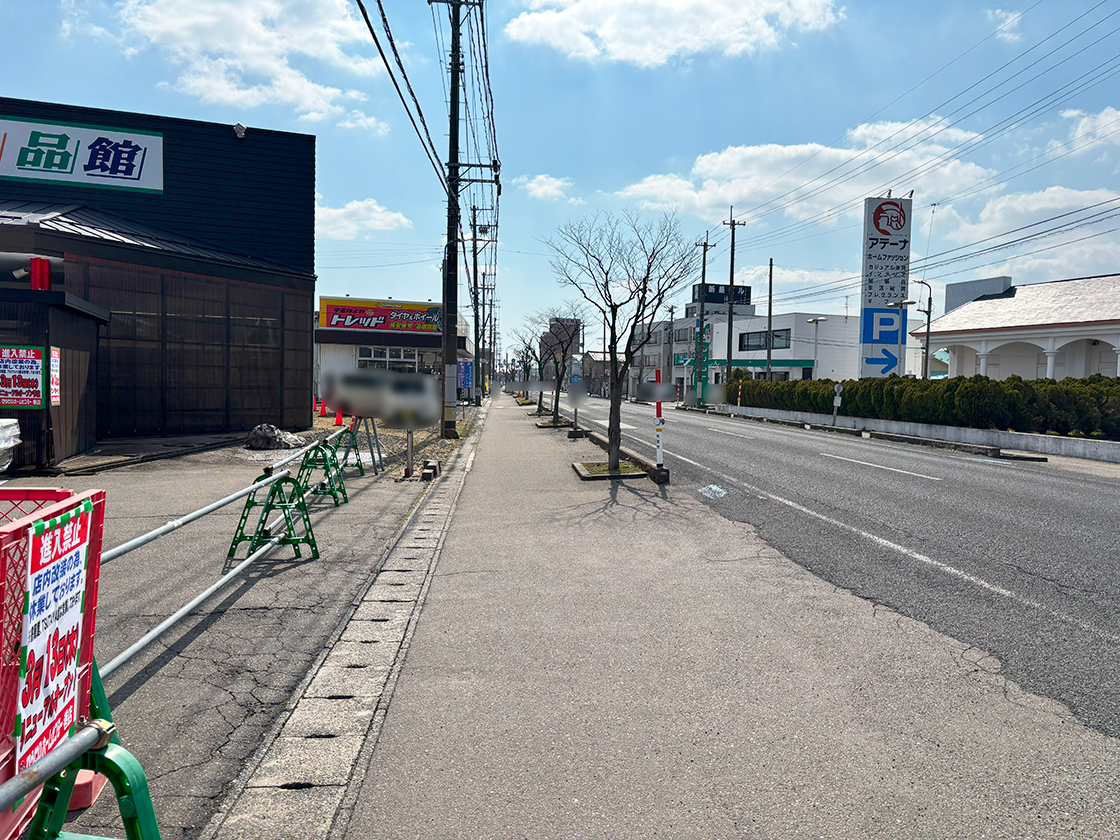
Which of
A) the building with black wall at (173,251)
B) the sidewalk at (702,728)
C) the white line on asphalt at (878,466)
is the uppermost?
the building with black wall at (173,251)

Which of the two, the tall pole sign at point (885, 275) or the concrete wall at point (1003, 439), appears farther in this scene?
the tall pole sign at point (885, 275)

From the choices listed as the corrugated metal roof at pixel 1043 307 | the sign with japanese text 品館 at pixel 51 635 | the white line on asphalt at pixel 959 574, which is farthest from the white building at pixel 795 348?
the sign with japanese text 品館 at pixel 51 635

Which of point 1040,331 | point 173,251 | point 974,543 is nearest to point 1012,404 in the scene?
point 1040,331

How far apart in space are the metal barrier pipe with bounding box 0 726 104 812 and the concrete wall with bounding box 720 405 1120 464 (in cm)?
2098

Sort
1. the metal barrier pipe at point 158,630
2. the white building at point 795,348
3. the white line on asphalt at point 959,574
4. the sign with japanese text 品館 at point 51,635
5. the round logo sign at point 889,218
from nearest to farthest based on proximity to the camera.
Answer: the sign with japanese text 品館 at point 51,635 < the metal barrier pipe at point 158,630 < the white line on asphalt at point 959,574 < the round logo sign at point 889,218 < the white building at point 795,348

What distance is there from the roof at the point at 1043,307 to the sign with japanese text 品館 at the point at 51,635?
36.4 m

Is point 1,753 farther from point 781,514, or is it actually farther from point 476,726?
point 781,514

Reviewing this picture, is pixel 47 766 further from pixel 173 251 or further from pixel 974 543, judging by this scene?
pixel 173 251

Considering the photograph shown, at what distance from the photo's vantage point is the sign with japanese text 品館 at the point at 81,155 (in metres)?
19.1

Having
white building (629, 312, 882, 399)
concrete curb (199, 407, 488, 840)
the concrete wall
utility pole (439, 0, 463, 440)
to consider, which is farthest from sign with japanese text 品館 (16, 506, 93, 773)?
white building (629, 312, 882, 399)

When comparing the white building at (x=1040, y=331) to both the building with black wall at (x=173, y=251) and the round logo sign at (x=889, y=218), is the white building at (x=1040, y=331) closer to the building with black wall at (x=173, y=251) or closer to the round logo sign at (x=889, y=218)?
the round logo sign at (x=889, y=218)

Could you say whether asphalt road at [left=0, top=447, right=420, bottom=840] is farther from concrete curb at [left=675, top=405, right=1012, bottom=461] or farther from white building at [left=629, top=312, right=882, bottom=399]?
white building at [left=629, top=312, right=882, bottom=399]

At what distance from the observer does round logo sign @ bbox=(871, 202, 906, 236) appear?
30.5 meters

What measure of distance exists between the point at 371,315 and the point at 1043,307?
34783 millimetres
